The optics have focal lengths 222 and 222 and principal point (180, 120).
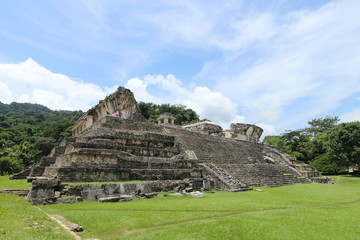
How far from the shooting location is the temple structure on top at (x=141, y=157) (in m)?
10.8

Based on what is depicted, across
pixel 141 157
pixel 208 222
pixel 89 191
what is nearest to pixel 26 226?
pixel 208 222

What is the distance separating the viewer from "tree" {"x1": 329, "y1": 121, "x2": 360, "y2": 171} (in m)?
24.6

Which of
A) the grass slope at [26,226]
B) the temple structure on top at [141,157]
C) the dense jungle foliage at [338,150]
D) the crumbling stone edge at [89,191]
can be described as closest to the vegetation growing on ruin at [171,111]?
the dense jungle foliage at [338,150]

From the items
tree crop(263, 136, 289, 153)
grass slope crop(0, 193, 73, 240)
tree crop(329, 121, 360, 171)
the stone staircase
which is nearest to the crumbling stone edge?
grass slope crop(0, 193, 73, 240)

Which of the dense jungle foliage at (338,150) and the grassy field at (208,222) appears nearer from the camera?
the grassy field at (208,222)

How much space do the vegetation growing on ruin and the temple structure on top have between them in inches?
1494

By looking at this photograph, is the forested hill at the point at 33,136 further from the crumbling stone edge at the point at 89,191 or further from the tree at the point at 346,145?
the tree at the point at 346,145

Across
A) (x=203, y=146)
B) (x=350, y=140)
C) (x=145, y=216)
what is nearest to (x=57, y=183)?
(x=145, y=216)

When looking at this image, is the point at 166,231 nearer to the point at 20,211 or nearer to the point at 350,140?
the point at 20,211

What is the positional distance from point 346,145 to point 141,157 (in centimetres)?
2481

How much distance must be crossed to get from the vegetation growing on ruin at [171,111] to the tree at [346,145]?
129 ft

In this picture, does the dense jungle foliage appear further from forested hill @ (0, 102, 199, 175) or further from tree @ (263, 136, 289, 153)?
forested hill @ (0, 102, 199, 175)

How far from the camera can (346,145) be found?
2528 cm

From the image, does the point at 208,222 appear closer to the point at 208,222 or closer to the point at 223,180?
the point at 208,222
